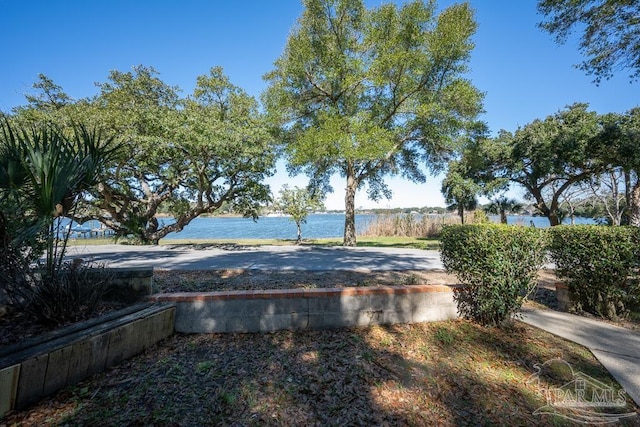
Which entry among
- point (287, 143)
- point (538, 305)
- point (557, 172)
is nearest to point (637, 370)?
point (538, 305)

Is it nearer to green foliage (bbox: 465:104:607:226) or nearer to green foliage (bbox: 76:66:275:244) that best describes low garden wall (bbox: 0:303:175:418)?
green foliage (bbox: 76:66:275:244)

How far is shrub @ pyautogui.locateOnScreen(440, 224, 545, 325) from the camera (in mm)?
3312

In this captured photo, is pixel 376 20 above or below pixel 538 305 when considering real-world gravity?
above

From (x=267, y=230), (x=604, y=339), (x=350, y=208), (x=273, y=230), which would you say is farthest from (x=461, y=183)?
(x=267, y=230)

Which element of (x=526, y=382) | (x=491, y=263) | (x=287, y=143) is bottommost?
(x=526, y=382)

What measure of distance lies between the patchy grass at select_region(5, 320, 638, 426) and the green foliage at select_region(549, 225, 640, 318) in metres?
1.21

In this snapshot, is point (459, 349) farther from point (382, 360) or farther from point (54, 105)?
point (54, 105)

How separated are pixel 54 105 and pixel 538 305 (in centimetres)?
2072

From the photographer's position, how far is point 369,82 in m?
11.2

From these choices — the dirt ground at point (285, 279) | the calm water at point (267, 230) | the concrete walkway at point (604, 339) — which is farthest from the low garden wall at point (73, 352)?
the concrete walkway at point (604, 339)

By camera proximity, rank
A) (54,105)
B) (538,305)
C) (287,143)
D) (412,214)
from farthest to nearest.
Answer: (412,214) < (54,105) < (287,143) < (538,305)

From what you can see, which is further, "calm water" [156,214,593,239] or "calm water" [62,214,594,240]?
"calm water" [156,214,593,239]

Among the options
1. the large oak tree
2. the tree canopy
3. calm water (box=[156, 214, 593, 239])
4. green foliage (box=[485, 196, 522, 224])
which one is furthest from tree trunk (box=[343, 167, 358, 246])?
green foliage (box=[485, 196, 522, 224])

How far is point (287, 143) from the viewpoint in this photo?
12.7 meters
